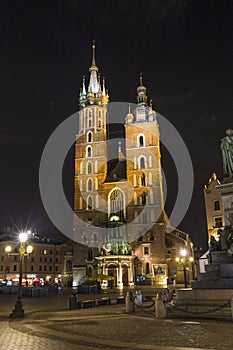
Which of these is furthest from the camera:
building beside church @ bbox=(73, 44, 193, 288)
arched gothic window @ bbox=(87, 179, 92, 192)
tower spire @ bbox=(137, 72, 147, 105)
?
tower spire @ bbox=(137, 72, 147, 105)

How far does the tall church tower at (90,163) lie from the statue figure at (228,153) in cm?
4770

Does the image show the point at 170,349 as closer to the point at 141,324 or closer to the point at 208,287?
the point at 141,324

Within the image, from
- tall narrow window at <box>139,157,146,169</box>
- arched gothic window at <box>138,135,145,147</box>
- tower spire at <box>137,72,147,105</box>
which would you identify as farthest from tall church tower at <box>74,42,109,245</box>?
tower spire at <box>137,72,147,105</box>

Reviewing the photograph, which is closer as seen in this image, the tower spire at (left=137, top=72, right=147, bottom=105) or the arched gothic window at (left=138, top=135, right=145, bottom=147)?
the arched gothic window at (left=138, top=135, right=145, bottom=147)

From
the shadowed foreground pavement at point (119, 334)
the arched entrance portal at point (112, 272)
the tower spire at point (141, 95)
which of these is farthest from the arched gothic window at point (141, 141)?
the shadowed foreground pavement at point (119, 334)

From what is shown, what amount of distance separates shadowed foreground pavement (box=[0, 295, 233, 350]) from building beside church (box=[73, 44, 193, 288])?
1768 inches

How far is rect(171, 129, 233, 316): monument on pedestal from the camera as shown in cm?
1286

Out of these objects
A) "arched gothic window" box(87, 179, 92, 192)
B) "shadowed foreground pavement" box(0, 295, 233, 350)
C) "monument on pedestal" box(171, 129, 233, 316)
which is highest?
"arched gothic window" box(87, 179, 92, 192)

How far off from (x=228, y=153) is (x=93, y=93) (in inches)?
2438

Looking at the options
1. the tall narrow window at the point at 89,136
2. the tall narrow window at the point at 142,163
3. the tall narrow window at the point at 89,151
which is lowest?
the tall narrow window at the point at 142,163

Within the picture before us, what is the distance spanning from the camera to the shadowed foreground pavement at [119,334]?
27.6 ft

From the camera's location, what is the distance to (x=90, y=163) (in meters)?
67.5

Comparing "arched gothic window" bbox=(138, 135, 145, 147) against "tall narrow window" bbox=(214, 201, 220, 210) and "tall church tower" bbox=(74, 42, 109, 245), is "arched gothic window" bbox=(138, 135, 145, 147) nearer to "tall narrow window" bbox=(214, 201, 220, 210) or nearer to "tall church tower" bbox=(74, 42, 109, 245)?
"tall church tower" bbox=(74, 42, 109, 245)

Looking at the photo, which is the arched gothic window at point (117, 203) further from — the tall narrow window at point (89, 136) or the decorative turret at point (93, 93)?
the decorative turret at point (93, 93)
